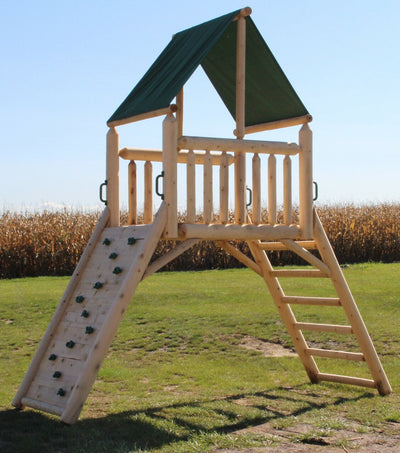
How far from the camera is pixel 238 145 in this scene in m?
7.29

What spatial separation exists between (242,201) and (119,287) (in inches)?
71.3

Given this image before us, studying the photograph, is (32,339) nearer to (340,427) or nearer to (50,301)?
(50,301)

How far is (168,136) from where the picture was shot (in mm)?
6637

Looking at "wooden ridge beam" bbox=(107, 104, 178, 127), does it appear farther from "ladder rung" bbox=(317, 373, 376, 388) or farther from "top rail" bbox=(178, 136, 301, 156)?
"ladder rung" bbox=(317, 373, 376, 388)

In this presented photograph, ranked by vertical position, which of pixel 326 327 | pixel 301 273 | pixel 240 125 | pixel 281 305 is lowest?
pixel 326 327

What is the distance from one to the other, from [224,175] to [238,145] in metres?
0.38

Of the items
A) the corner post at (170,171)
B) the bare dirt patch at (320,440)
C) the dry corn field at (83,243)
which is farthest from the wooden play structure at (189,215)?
the dry corn field at (83,243)

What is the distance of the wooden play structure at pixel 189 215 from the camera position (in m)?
6.43

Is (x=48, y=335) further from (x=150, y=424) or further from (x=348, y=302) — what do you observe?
(x=348, y=302)

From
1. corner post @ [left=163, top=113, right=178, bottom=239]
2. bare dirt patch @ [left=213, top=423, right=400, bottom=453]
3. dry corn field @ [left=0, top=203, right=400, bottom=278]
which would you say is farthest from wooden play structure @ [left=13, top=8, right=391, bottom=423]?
dry corn field @ [left=0, top=203, right=400, bottom=278]

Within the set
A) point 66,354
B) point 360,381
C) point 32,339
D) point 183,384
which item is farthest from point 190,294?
point 66,354

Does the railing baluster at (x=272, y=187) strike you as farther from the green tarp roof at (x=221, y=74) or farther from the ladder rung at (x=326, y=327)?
the ladder rung at (x=326, y=327)

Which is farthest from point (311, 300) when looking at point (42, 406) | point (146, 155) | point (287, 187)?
point (42, 406)

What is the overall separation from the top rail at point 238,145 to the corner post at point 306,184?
0.33 ft
